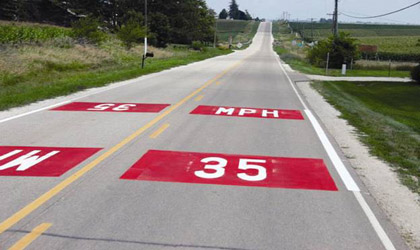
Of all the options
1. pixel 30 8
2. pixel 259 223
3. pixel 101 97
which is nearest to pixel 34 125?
pixel 101 97

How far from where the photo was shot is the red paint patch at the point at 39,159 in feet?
23.0

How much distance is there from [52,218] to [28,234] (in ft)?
1.52

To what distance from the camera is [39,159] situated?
772 centimetres

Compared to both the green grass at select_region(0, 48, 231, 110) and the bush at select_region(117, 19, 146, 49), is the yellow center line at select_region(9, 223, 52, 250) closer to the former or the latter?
the green grass at select_region(0, 48, 231, 110)

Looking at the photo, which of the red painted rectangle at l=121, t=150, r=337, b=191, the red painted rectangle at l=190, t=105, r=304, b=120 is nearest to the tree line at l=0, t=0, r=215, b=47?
the red painted rectangle at l=190, t=105, r=304, b=120

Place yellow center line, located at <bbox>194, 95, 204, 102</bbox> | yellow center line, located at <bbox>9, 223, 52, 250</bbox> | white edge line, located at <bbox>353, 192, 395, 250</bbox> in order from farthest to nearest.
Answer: yellow center line, located at <bbox>194, 95, 204, 102</bbox>, white edge line, located at <bbox>353, 192, 395, 250</bbox>, yellow center line, located at <bbox>9, 223, 52, 250</bbox>

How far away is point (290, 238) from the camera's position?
490 cm

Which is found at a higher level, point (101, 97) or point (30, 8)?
point (30, 8)

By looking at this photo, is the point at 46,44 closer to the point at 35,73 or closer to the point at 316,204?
the point at 35,73

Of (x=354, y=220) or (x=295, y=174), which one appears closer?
(x=354, y=220)

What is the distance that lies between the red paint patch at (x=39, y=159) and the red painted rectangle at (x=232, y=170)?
1034 millimetres

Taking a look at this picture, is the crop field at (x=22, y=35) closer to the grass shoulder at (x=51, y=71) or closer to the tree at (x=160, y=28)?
the grass shoulder at (x=51, y=71)

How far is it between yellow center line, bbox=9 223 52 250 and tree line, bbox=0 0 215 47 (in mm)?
65163

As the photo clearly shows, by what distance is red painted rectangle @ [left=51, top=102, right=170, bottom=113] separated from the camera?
1331cm
